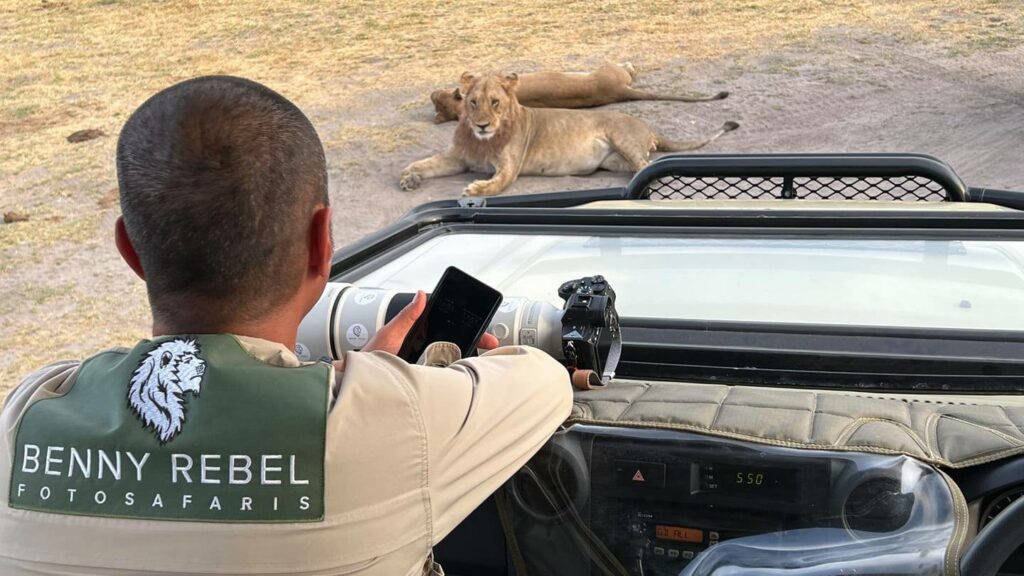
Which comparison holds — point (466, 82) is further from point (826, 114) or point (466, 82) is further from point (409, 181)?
point (826, 114)

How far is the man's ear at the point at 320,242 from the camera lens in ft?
3.17

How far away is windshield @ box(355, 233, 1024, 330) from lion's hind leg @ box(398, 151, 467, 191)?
12.9ft

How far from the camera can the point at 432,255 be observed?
1.74 meters

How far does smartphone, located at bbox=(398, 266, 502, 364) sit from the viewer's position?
1.15 m

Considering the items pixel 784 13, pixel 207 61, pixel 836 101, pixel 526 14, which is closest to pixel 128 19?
pixel 207 61

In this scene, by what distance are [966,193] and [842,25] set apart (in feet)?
20.7

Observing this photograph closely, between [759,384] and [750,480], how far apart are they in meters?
0.25

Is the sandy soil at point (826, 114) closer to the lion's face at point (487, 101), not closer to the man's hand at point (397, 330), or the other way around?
the lion's face at point (487, 101)

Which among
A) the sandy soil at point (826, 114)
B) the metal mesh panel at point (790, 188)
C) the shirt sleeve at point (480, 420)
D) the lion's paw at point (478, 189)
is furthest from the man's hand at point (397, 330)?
the lion's paw at point (478, 189)

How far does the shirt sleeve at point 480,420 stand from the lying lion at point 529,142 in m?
4.76

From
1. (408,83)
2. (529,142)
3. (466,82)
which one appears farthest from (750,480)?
(408,83)

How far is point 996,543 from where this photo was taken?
77 cm

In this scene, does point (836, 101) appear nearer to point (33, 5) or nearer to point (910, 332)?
point (910, 332)

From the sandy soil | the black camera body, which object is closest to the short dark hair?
the black camera body
